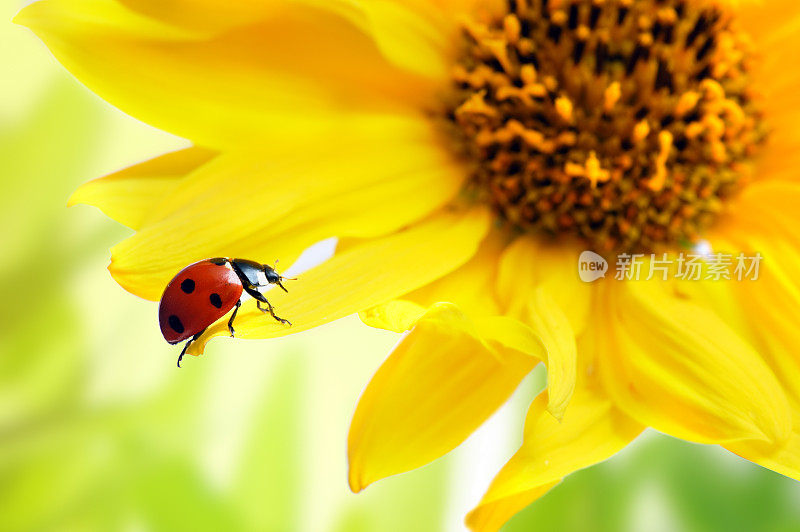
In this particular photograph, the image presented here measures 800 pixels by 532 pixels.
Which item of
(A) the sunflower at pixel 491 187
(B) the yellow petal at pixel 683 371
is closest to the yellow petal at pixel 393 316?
(A) the sunflower at pixel 491 187

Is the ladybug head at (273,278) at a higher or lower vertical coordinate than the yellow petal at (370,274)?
higher

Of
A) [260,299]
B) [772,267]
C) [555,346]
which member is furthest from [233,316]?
[772,267]

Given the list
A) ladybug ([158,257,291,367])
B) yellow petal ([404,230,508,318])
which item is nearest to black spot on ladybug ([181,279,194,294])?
ladybug ([158,257,291,367])

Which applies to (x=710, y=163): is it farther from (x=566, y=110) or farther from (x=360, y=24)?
(x=360, y=24)

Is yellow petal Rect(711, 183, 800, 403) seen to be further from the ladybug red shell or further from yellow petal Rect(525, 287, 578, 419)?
the ladybug red shell

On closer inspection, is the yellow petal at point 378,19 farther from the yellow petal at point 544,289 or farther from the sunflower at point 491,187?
the yellow petal at point 544,289

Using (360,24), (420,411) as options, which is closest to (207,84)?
(360,24)

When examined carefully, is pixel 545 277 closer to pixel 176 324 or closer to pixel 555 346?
pixel 555 346
